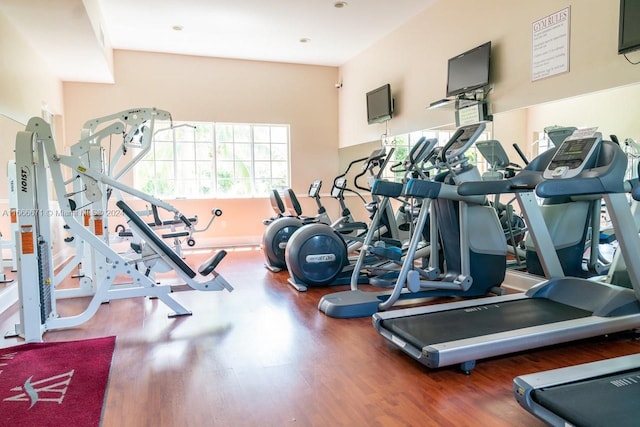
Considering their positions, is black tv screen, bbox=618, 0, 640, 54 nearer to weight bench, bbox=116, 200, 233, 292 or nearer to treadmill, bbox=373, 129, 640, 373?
treadmill, bbox=373, 129, 640, 373

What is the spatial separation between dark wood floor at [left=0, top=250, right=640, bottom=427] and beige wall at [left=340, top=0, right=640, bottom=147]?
220 centimetres

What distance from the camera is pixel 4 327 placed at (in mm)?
3354

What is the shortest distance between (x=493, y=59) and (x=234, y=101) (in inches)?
182

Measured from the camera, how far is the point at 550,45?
12.5ft

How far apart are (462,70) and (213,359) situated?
13.3ft

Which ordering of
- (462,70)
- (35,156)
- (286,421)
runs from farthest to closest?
(462,70) → (35,156) → (286,421)

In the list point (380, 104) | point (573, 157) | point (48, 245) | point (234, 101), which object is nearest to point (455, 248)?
point (573, 157)

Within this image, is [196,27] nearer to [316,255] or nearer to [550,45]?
[316,255]

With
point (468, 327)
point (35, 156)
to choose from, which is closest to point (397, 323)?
point (468, 327)

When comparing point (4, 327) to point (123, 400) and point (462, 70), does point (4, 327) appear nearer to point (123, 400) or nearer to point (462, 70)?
point (123, 400)

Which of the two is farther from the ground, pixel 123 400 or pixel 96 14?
pixel 96 14

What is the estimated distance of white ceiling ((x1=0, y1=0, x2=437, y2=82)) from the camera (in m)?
4.48

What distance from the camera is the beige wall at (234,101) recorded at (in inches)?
273

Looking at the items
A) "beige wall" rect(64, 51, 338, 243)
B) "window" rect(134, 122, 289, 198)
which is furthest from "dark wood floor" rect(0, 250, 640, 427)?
"beige wall" rect(64, 51, 338, 243)
